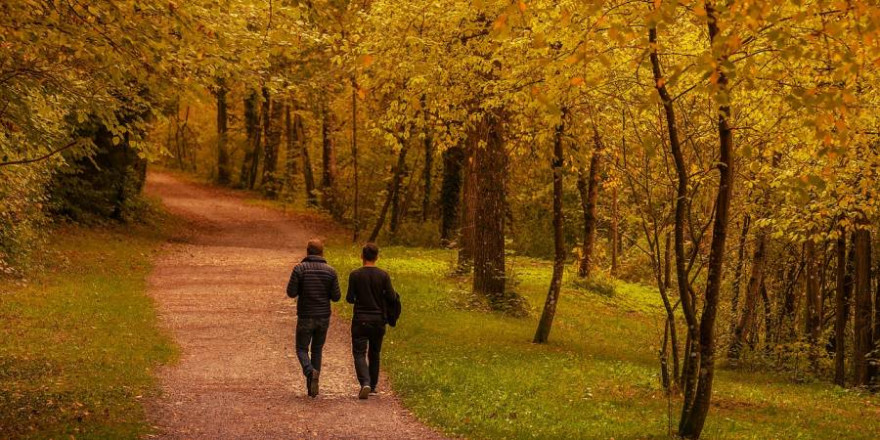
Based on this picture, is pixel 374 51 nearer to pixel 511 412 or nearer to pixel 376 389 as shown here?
pixel 376 389

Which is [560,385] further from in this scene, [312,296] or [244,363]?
[244,363]

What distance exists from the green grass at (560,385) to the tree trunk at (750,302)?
1375 millimetres

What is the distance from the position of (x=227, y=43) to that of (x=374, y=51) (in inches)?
214

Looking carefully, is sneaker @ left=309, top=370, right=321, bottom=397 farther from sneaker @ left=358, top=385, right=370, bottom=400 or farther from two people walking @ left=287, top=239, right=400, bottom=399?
sneaker @ left=358, top=385, right=370, bottom=400

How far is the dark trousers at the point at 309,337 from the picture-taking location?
11.6 meters

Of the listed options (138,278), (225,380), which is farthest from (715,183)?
(138,278)

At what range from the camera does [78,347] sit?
14461mm

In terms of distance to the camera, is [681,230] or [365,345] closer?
[681,230]

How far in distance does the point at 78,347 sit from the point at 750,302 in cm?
1521

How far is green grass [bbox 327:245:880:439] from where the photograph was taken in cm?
1121

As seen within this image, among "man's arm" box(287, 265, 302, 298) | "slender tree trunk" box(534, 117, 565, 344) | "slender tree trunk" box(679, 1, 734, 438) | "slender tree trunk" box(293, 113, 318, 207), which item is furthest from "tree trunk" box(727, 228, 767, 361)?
"slender tree trunk" box(293, 113, 318, 207)

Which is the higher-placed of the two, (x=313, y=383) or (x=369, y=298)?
(x=369, y=298)

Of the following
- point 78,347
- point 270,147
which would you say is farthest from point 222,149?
point 78,347

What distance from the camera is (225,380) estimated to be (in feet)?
42.9
